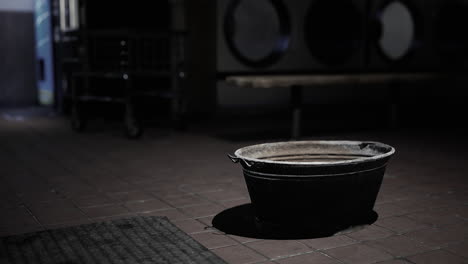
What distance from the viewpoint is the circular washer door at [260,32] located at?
27.3ft

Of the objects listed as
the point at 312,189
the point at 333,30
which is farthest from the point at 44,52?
the point at 312,189

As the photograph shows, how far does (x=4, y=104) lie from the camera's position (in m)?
10.8

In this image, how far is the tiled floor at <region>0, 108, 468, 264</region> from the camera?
2611mm

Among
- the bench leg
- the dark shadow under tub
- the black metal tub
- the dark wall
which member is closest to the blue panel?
the dark wall

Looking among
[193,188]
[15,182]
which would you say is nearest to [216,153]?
[193,188]

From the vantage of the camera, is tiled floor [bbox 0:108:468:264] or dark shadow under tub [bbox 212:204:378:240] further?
dark shadow under tub [bbox 212:204:378:240]

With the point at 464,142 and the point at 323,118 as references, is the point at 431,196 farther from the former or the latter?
the point at 323,118

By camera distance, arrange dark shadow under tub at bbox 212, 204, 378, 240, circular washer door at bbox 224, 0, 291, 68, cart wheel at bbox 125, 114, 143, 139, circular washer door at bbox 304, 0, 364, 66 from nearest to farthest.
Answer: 1. dark shadow under tub at bbox 212, 204, 378, 240
2. cart wheel at bbox 125, 114, 143, 139
3. circular washer door at bbox 224, 0, 291, 68
4. circular washer door at bbox 304, 0, 364, 66

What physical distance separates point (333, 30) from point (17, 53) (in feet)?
20.7

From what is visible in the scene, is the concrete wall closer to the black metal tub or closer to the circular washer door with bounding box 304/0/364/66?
the circular washer door with bounding box 304/0/364/66

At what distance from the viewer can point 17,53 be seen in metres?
10.9

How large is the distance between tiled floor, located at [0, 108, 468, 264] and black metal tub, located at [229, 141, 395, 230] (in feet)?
0.41

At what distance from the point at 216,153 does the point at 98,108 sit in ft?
11.8

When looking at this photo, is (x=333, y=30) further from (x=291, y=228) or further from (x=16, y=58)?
(x=291, y=228)
